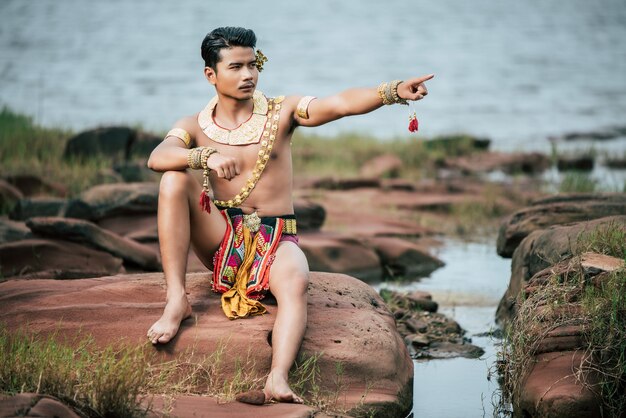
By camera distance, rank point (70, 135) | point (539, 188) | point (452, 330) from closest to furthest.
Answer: point (452, 330)
point (539, 188)
point (70, 135)

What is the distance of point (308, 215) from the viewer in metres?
10.1

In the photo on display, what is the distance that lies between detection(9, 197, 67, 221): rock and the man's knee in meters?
4.34

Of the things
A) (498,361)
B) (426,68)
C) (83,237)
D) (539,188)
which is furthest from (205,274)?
(426,68)

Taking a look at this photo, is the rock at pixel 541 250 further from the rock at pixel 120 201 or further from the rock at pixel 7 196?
the rock at pixel 7 196

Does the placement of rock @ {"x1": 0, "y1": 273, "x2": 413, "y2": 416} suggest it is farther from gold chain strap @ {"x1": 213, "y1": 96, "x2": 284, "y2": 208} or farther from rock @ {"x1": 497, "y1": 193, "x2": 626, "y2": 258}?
rock @ {"x1": 497, "y1": 193, "x2": 626, "y2": 258}

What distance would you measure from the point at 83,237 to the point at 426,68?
2283cm

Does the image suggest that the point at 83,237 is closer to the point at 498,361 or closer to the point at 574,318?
the point at 498,361

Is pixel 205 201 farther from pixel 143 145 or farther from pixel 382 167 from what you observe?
pixel 382 167

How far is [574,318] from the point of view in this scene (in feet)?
18.5

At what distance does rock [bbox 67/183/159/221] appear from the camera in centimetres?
990

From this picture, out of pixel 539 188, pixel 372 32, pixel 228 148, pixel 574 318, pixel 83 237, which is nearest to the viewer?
pixel 574 318

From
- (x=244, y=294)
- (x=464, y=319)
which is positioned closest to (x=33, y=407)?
(x=244, y=294)

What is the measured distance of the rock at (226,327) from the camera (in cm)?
566

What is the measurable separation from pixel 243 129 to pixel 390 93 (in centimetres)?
90
